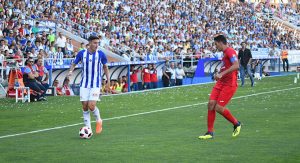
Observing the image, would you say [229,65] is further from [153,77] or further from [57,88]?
[153,77]

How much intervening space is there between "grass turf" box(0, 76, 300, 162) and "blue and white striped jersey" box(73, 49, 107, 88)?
1107 mm

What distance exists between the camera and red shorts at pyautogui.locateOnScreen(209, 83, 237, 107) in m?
15.8

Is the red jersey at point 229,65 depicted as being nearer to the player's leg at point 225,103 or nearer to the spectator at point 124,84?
the player's leg at point 225,103

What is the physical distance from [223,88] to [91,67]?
2.81 meters

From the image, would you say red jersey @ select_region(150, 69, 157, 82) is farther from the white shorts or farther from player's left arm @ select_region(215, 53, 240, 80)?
player's left arm @ select_region(215, 53, 240, 80)

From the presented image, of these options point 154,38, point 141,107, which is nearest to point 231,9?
point 154,38

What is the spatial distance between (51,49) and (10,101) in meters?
6.77

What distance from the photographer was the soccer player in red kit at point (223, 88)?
A: 15.7 meters

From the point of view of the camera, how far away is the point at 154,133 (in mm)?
16844

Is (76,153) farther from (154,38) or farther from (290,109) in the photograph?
(154,38)

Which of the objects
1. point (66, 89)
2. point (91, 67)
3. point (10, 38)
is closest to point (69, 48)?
point (10, 38)

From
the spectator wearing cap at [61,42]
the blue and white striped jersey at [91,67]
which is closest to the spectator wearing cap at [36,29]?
the spectator wearing cap at [61,42]

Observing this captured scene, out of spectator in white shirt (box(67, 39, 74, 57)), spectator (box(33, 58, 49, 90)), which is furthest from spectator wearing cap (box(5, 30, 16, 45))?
spectator (box(33, 58, 49, 90))

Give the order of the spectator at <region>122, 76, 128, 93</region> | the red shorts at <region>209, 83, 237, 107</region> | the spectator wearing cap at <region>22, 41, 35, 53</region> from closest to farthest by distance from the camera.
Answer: the red shorts at <region>209, 83, 237, 107</region>, the spectator wearing cap at <region>22, 41, 35, 53</region>, the spectator at <region>122, 76, 128, 93</region>
